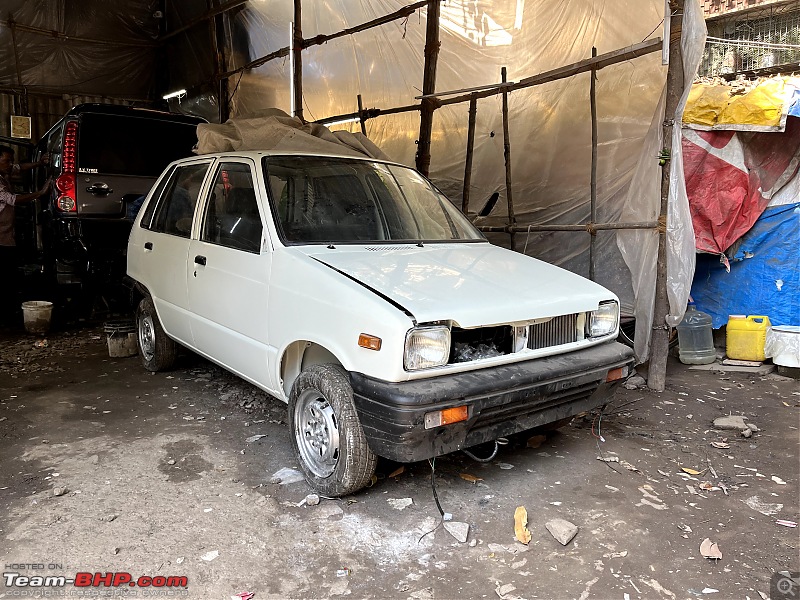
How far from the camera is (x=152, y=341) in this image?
5184 millimetres

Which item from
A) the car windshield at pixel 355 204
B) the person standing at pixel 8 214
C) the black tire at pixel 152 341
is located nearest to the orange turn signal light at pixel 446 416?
the car windshield at pixel 355 204

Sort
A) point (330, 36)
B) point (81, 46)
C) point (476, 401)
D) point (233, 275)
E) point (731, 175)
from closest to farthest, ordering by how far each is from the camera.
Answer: point (476, 401) → point (233, 275) → point (731, 175) → point (330, 36) → point (81, 46)

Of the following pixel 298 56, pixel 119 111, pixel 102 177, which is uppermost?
pixel 298 56

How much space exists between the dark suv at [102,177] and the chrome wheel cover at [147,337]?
181 centimetres

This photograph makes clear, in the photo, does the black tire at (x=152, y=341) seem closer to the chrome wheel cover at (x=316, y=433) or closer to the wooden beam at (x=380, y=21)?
the chrome wheel cover at (x=316, y=433)

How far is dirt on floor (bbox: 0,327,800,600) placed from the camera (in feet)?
8.08

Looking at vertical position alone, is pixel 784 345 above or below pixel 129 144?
below

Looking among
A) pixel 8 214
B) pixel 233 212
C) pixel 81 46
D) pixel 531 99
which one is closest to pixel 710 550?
pixel 233 212

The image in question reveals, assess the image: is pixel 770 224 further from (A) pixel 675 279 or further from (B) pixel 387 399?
(B) pixel 387 399

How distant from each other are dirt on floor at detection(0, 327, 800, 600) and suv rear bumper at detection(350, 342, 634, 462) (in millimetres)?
400

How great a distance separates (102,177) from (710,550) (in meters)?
6.48

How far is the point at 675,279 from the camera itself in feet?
16.0

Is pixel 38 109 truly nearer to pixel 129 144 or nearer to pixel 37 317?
pixel 129 144

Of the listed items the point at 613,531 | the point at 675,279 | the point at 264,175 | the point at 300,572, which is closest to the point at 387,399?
the point at 300,572
